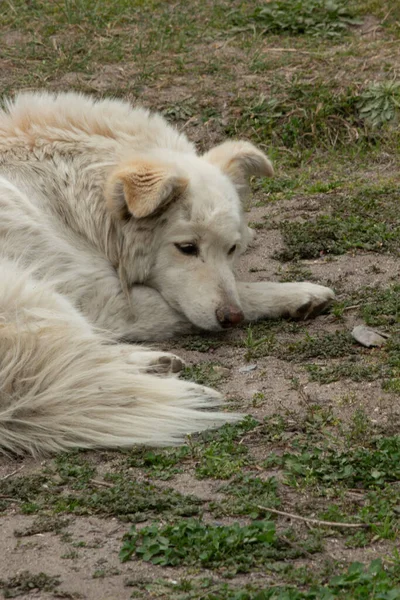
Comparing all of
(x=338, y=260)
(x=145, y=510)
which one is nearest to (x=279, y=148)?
(x=338, y=260)

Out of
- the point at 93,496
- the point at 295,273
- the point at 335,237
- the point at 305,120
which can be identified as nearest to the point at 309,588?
the point at 93,496

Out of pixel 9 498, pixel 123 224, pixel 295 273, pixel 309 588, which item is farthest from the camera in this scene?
pixel 295 273

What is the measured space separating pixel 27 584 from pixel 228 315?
2.51 metres

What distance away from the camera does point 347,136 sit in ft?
28.0

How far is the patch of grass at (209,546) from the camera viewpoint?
3225mm

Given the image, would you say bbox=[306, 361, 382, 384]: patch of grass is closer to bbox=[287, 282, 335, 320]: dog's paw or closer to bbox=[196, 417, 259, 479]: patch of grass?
bbox=[196, 417, 259, 479]: patch of grass

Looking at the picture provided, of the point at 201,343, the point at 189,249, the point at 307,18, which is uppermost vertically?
the point at 307,18

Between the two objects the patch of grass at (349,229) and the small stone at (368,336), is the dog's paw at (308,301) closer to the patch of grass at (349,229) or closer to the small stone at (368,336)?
the small stone at (368,336)

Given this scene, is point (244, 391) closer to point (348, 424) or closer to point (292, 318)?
point (348, 424)

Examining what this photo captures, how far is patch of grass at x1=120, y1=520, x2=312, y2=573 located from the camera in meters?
3.22

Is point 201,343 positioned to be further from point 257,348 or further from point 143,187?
point 143,187

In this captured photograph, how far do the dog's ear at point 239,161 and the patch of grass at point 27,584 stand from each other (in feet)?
11.1

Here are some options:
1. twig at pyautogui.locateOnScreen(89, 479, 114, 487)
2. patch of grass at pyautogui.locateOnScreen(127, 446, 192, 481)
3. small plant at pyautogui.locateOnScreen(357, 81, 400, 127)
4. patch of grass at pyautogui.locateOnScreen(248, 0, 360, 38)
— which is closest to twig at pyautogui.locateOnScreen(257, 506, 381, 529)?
patch of grass at pyautogui.locateOnScreen(127, 446, 192, 481)

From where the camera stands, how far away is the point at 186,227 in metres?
5.59
